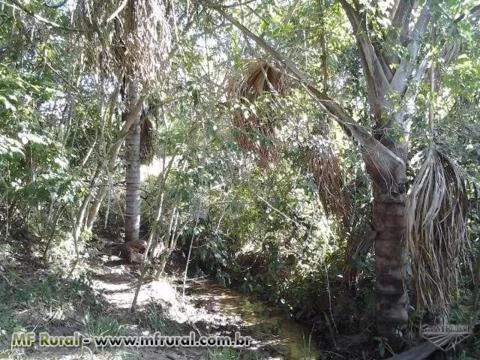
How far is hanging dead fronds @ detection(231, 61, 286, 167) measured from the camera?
5.16 metres

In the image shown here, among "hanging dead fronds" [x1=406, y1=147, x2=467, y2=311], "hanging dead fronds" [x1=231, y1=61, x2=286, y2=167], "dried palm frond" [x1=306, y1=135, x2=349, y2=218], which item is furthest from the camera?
"dried palm frond" [x1=306, y1=135, x2=349, y2=218]

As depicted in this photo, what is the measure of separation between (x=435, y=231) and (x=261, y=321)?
3.24 metres

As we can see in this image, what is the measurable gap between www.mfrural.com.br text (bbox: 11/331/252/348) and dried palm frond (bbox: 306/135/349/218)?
2.08 metres

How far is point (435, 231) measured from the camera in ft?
14.4

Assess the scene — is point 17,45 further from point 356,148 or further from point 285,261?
point 285,261

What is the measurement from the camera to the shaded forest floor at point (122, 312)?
430 cm

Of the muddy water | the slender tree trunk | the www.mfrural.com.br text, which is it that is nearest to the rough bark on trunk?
the slender tree trunk

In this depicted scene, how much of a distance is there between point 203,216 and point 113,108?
2130 millimetres

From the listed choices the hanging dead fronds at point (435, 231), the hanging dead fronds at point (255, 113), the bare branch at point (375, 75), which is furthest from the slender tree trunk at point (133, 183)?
the hanging dead fronds at point (435, 231)

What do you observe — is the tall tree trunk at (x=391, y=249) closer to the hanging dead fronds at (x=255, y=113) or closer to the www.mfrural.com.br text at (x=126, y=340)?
the hanging dead fronds at (x=255, y=113)

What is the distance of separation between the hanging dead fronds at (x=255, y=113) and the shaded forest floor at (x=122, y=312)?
91.5 inches

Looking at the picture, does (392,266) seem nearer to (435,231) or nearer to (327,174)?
(435,231)

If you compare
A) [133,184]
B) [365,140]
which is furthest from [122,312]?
[365,140]

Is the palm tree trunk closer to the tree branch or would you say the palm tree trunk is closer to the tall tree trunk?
the tall tree trunk
